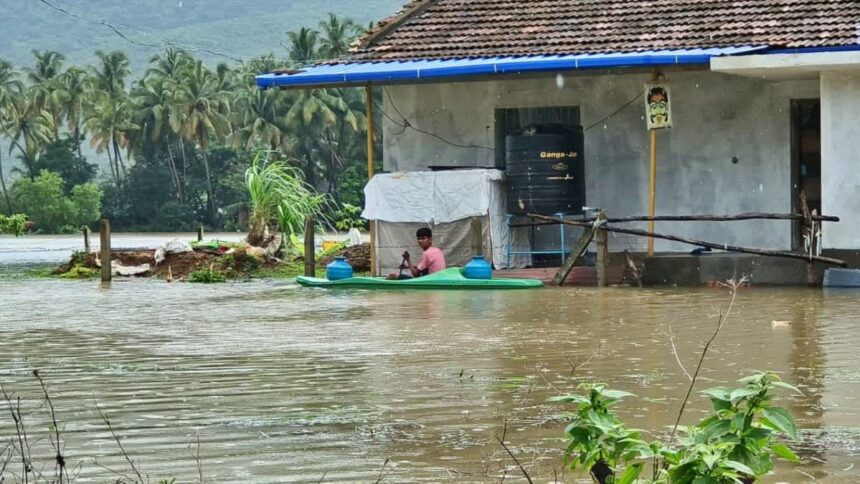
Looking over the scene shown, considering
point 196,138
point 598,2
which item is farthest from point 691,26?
point 196,138

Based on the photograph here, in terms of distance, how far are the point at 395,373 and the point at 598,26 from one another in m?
12.0

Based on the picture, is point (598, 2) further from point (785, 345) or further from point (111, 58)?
point (111, 58)

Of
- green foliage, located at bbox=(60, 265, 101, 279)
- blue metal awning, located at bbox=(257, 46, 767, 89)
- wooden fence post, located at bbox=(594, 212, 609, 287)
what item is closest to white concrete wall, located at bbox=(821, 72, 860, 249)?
blue metal awning, located at bbox=(257, 46, 767, 89)

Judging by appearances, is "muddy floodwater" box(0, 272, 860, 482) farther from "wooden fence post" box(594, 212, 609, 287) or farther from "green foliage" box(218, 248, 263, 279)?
"green foliage" box(218, 248, 263, 279)

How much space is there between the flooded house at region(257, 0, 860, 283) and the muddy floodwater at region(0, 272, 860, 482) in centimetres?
269

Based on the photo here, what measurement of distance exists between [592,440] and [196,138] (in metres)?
84.8

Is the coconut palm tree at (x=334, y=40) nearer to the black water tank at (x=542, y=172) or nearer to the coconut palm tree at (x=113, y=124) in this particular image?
the coconut palm tree at (x=113, y=124)

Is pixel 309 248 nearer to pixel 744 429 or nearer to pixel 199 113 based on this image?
pixel 744 429

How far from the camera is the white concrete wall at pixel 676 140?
2164 centimetres

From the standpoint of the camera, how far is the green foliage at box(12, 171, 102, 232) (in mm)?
87188

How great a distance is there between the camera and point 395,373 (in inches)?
431

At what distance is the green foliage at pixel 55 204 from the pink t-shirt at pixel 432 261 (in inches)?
2719

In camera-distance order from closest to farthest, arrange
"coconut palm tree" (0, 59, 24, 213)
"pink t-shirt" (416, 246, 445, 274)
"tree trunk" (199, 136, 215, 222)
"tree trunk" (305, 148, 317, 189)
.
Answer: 1. "pink t-shirt" (416, 246, 445, 274)
2. "tree trunk" (199, 136, 215, 222)
3. "tree trunk" (305, 148, 317, 189)
4. "coconut palm tree" (0, 59, 24, 213)

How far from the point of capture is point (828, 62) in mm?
19000
